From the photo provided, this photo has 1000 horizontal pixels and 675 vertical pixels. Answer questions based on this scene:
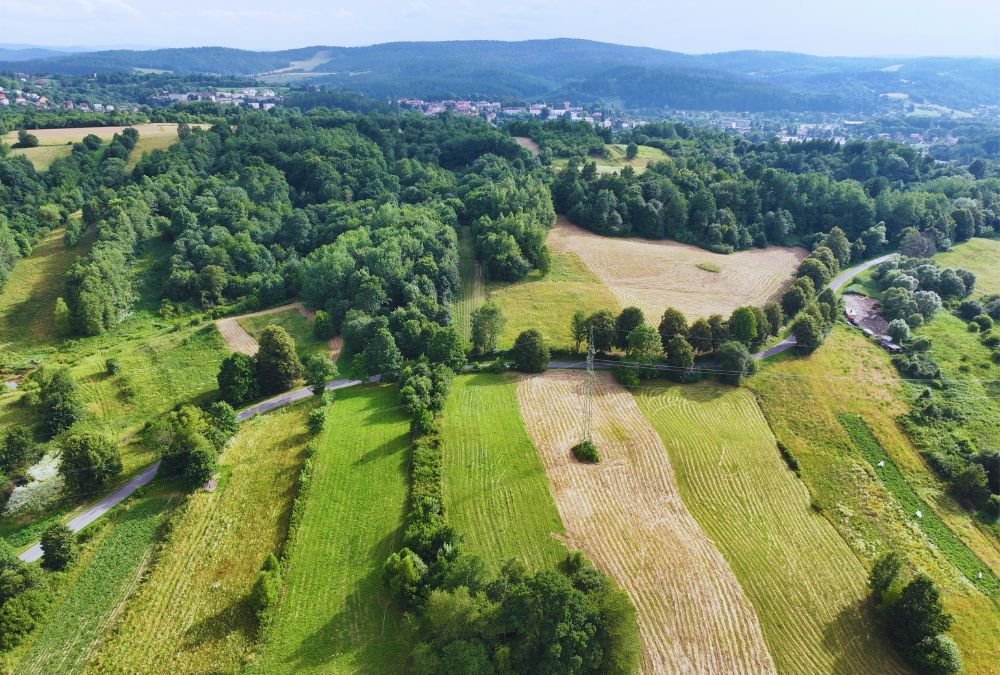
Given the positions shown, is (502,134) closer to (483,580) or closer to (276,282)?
(276,282)

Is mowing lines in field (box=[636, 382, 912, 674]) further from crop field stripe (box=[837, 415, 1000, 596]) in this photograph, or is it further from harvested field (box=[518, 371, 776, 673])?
crop field stripe (box=[837, 415, 1000, 596])

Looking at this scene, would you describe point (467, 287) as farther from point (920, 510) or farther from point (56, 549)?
point (920, 510)

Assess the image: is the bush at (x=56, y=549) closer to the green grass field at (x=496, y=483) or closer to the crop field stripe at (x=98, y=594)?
the crop field stripe at (x=98, y=594)

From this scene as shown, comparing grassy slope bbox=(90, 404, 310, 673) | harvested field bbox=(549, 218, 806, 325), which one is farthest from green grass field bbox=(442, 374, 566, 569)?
harvested field bbox=(549, 218, 806, 325)

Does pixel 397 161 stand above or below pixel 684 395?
above

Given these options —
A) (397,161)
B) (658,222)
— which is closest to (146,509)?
(658,222)
